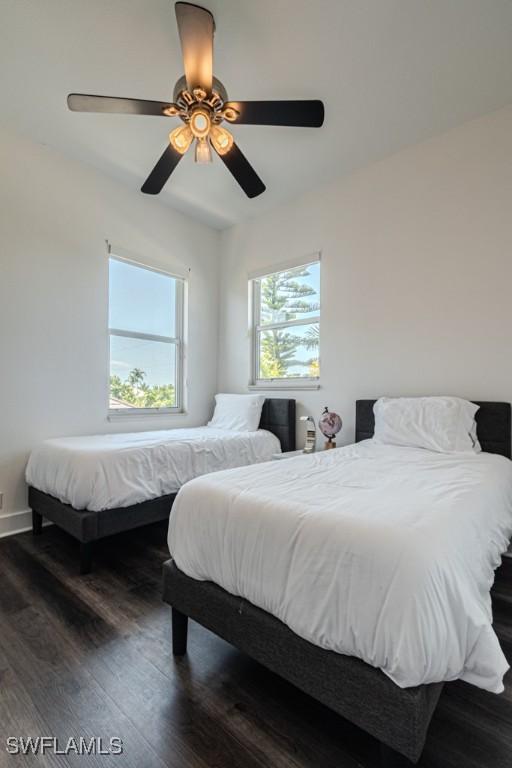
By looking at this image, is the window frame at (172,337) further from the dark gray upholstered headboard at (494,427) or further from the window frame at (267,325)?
the dark gray upholstered headboard at (494,427)

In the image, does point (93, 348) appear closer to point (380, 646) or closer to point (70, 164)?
point (70, 164)

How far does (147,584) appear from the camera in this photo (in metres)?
2.09

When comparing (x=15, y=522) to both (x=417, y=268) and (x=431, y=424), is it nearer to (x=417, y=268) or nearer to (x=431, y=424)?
(x=431, y=424)

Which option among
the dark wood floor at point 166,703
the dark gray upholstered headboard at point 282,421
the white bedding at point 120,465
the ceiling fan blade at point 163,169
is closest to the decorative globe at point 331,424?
the dark gray upholstered headboard at point 282,421

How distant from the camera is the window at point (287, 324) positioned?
3.71 meters

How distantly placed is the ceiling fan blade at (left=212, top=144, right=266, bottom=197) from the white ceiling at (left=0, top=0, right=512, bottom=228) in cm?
49

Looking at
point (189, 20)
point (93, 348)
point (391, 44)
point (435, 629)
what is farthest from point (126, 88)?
point (435, 629)

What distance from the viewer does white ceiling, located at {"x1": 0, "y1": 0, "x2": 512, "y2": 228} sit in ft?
6.30

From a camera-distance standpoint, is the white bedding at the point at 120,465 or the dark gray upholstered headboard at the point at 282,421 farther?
the dark gray upholstered headboard at the point at 282,421

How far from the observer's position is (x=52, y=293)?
3.04 m

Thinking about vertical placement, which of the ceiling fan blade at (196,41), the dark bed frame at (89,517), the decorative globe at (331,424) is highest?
the ceiling fan blade at (196,41)

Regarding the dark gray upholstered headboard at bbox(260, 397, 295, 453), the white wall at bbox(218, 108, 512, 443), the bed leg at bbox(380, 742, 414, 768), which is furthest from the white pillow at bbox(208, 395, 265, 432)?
the bed leg at bbox(380, 742, 414, 768)
